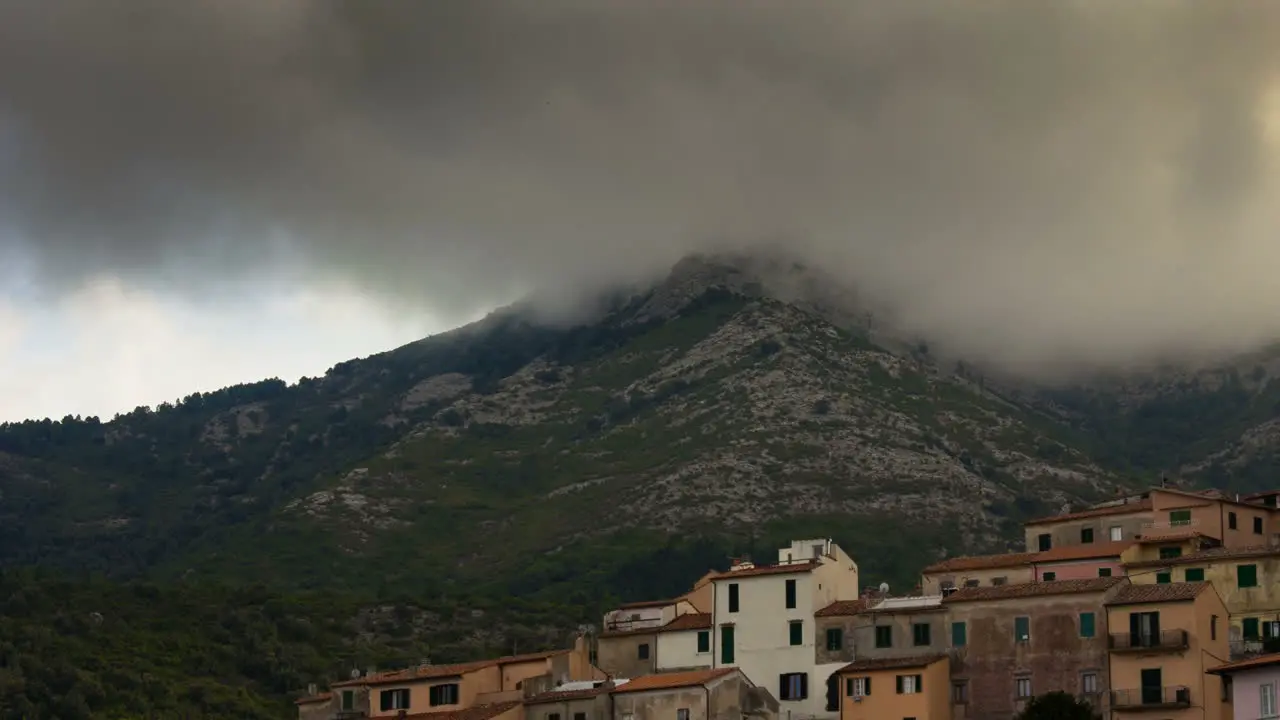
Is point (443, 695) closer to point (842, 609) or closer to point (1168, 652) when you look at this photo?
point (842, 609)

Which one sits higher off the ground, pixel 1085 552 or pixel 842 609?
pixel 1085 552

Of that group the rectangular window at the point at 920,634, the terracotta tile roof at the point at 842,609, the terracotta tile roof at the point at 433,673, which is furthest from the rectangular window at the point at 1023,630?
the terracotta tile roof at the point at 433,673

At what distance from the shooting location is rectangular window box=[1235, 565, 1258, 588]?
113394 mm

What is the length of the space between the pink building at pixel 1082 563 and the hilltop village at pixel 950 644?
0.43 feet

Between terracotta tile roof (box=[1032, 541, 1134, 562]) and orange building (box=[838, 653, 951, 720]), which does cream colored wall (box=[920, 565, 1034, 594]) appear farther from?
orange building (box=[838, 653, 951, 720])

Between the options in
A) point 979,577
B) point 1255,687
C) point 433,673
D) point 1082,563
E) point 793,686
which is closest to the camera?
point 1255,687

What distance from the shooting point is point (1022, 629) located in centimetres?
10894

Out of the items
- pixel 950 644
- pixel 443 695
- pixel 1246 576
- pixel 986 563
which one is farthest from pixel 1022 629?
pixel 443 695

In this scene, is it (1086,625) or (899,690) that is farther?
(899,690)

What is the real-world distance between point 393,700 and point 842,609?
93.8 ft

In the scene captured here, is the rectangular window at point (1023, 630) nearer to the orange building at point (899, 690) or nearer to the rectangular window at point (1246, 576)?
the orange building at point (899, 690)

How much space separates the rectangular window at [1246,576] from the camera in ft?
372

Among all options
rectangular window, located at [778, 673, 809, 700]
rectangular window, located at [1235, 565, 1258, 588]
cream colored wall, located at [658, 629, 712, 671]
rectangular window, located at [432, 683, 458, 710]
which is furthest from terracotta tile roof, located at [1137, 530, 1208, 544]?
rectangular window, located at [432, 683, 458, 710]

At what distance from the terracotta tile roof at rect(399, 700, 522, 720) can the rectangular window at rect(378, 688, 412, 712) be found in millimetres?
3535
